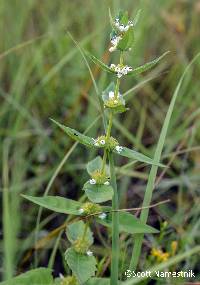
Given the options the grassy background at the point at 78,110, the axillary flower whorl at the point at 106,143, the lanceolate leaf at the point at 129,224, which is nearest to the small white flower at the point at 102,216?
the lanceolate leaf at the point at 129,224

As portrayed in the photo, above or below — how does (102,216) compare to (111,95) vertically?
below

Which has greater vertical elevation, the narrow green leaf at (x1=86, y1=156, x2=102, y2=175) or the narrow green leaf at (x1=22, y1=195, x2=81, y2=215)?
the narrow green leaf at (x1=86, y1=156, x2=102, y2=175)

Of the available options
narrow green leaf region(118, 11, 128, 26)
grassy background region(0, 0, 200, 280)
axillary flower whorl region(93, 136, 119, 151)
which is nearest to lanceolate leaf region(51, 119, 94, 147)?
axillary flower whorl region(93, 136, 119, 151)

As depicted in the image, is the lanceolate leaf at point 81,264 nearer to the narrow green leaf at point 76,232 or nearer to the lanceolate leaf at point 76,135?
the narrow green leaf at point 76,232

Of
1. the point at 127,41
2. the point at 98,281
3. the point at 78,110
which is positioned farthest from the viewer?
the point at 78,110

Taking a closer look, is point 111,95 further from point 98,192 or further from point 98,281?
point 98,281

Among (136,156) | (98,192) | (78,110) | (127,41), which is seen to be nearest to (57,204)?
(98,192)

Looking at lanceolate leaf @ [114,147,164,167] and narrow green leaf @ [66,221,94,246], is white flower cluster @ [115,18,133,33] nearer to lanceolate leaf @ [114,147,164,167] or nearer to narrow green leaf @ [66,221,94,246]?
lanceolate leaf @ [114,147,164,167]
